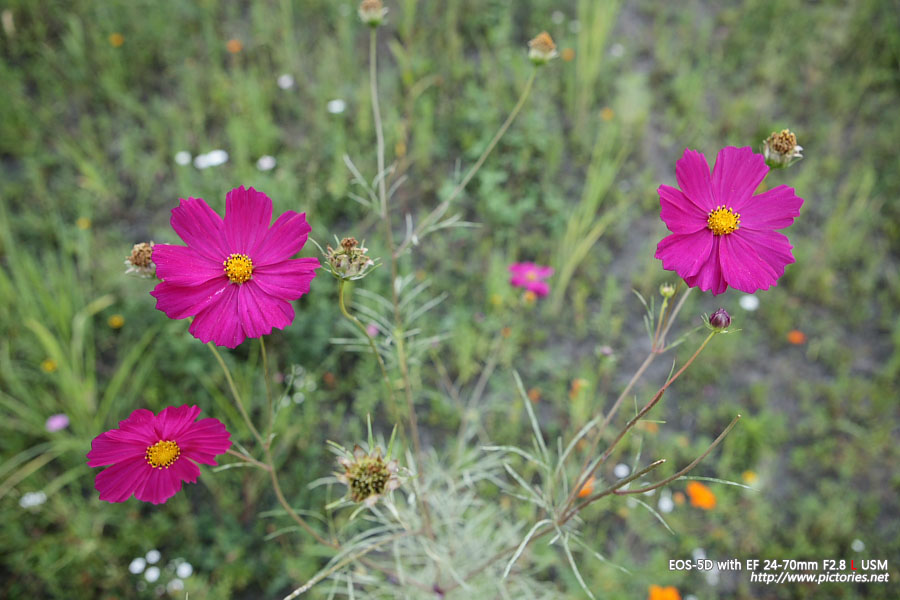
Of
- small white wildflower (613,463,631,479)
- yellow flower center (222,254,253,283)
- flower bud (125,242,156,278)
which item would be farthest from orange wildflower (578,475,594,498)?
flower bud (125,242,156,278)

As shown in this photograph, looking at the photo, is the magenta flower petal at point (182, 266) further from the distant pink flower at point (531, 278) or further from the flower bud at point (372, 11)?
the distant pink flower at point (531, 278)

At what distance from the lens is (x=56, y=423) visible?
4.82ft

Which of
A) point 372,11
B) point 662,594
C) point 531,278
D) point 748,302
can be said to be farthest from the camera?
point 748,302

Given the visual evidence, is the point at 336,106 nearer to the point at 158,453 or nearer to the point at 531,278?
the point at 531,278

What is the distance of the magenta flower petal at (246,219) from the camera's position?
2.49ft

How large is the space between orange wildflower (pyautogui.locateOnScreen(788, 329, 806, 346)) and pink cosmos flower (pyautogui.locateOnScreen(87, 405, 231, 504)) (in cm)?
169

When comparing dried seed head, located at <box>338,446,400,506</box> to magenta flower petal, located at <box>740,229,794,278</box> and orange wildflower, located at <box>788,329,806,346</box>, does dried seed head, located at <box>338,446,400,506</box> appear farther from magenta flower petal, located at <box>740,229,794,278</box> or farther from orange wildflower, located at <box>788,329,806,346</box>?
orange wildflower, located at <box>788,329,806,346</box>

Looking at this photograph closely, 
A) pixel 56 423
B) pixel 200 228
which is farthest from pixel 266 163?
pixel 200 228

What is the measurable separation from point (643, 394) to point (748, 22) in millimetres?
1851

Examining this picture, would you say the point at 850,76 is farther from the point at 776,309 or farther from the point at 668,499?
the point at 668,499

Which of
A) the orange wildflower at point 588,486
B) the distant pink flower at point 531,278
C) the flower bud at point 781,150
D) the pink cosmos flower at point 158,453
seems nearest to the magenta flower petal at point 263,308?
the pink cosmos flower at point 158,453

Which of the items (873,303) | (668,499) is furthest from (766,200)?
(873,303)

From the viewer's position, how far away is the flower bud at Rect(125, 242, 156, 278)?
786 mm

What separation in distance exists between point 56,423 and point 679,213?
1.51 meters
